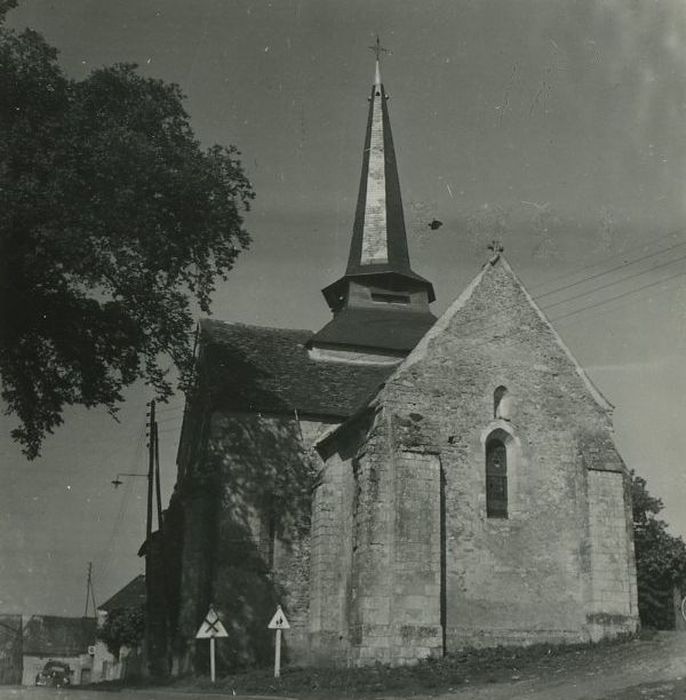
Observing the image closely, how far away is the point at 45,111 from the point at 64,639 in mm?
62085

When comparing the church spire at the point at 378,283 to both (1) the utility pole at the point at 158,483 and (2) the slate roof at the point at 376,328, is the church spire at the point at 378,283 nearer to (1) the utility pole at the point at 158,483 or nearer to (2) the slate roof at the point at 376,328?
(2) the slate roof at the point at 376,328

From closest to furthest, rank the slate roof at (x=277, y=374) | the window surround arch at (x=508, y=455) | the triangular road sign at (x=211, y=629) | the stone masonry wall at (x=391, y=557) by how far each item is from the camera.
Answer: the stone masonry wall at (x=391, y=557)
the triangular road sign at (x=211, y=629)
the window surround arch at (x=508, y=455)
the slate roof at (x=277, y=374)

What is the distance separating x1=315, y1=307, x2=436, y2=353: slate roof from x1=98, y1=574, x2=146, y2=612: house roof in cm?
2884

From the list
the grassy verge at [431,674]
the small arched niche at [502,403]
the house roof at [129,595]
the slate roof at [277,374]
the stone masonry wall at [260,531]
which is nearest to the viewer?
the grassy verge at [431,674]

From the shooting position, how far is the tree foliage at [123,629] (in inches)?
1723

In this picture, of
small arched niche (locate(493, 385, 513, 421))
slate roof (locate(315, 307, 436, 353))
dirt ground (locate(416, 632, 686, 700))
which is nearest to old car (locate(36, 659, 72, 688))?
slate roof (locate(315, 307, 436, 353))

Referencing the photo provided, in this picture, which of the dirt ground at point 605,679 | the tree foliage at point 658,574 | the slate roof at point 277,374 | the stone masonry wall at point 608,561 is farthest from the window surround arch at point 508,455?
the tree foliage at point 658,574

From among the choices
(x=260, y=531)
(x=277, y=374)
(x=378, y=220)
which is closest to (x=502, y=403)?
(x=260, y=531)

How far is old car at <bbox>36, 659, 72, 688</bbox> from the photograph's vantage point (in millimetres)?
55434

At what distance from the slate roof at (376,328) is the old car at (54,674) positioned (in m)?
35.8

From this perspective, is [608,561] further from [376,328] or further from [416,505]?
[376,328]

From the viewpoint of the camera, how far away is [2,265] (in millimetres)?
16891

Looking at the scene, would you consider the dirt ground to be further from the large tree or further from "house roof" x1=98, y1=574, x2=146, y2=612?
"house roof" x1=98, y1=574, x2=146, y2=612

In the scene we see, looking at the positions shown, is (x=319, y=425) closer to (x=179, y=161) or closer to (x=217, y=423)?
(x=217, y=423)
